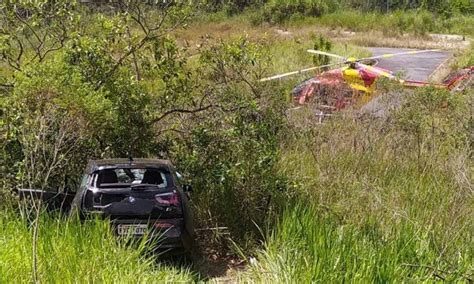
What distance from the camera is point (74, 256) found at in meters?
5.70

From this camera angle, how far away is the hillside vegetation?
5926 millimetres

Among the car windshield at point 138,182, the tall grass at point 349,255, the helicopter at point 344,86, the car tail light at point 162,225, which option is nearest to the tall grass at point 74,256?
the car tail light at point 162,225

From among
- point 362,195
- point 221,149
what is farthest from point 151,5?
point 362,195

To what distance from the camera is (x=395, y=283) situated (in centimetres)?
531

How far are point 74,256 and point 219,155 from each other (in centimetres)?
397

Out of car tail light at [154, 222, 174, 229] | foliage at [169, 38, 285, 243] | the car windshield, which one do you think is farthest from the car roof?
foliage at [169, 38, 285, 243]

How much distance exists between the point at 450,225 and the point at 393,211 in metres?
0.63

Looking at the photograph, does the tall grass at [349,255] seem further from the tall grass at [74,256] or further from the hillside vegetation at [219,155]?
the tall grass at [74,256]

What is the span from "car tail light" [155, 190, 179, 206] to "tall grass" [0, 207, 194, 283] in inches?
25.3

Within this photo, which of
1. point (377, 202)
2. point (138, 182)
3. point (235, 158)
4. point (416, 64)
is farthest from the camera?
point (416, 64)

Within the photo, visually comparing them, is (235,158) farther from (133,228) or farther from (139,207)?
(133,228)

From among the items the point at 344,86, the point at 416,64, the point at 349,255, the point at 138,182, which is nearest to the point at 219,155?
the point at 138,182

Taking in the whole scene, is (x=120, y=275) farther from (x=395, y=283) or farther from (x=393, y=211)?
(x=393, y=211)

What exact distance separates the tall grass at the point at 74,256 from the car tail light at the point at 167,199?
2.11ft
